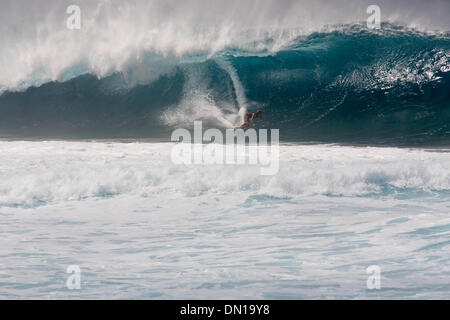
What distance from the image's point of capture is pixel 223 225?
553 cm

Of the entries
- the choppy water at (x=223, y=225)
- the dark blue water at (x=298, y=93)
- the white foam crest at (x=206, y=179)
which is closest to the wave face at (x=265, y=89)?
the dark blue water at (x=298, y=93)

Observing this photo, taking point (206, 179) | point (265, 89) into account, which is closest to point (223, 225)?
point (206, 179)

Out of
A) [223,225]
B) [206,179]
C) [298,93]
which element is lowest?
[223,225]

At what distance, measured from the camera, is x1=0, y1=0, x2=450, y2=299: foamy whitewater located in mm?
4090

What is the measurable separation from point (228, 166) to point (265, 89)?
272 inches

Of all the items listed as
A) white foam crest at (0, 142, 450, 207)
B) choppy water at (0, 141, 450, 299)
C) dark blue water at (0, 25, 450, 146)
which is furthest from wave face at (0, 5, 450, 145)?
white foam crest at (0, 142, 450, 207)

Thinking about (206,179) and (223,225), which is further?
(206,179)

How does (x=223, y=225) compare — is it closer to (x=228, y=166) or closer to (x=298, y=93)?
(x=228, y=166)

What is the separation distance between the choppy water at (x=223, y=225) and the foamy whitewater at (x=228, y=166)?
22 mm

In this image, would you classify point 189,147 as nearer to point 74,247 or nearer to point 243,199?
point 243,199

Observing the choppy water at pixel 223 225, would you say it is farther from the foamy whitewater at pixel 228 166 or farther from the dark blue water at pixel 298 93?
the dark blue water at pixel 298 93

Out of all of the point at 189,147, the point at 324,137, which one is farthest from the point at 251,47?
the point at 189,147

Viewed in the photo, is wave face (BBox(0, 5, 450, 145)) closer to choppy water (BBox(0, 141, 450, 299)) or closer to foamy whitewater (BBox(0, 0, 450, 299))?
foamy whitewater (BBox(0, 0, 450, 299))

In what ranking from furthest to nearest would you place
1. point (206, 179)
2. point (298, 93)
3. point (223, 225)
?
1. point (298, 93)
2. point (206, 179)
3. point (223, 225)
